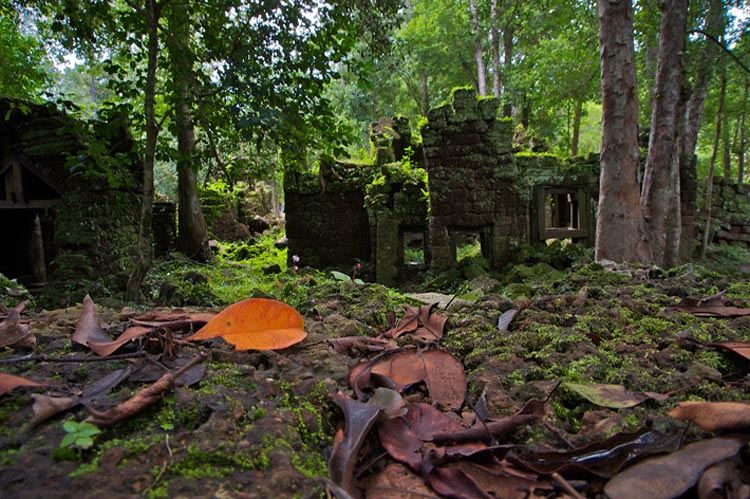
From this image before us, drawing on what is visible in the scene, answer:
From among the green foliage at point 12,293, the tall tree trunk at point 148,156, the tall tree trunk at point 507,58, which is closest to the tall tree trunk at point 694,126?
the tall tree trunk at point 507,58

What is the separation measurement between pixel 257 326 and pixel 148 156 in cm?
318

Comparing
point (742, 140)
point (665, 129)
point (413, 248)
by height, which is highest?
point (742, 140)

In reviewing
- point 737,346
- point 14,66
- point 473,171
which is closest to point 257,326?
point 737,346

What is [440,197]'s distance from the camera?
8820 millimetres

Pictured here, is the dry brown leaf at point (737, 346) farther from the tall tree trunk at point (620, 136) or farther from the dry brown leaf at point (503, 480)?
the tall tree trunk at point (620, 136)

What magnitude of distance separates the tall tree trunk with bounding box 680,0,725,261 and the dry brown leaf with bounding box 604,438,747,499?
35.5 ft

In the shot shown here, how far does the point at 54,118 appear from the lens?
6.48 meters

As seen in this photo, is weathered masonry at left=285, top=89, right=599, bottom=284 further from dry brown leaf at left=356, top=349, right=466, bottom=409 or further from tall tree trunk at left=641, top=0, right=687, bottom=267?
dry brown leaf at left=356, top=349, right=466, bottom=409

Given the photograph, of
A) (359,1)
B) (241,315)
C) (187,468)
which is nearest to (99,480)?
(187,468)

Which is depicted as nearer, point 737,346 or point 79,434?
point 79,434

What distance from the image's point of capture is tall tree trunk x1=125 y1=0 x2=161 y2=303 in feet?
13.1

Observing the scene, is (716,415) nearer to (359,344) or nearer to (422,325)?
(359,344)

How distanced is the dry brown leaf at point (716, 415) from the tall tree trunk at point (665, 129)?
229 inches

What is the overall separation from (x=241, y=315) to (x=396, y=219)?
27.3 ft
